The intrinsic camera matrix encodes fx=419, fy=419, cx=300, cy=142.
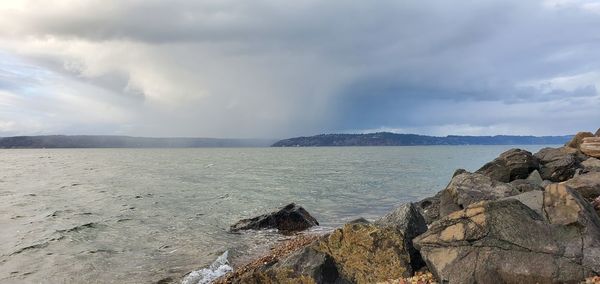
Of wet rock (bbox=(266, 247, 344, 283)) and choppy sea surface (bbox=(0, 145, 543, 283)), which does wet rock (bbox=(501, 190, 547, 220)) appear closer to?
wet rock (bbox=(266, 247, 344, 283))

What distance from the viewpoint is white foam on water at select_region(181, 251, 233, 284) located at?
16.9m

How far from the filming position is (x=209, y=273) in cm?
1764

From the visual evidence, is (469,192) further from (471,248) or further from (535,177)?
(535,177)

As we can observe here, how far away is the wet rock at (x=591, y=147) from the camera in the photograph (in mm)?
31406

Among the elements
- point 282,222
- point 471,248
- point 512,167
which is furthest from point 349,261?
point 512,167

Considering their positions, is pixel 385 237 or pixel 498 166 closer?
pixel 385 237

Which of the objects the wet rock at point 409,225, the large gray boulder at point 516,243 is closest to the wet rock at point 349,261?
the wet rock at point 409,225

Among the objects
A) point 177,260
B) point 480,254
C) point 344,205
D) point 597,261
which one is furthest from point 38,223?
point 597,261

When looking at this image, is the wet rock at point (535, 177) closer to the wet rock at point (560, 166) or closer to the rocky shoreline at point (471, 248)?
the wet rock at point (560, 166)

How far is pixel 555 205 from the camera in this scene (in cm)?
1107

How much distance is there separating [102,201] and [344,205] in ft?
81.1

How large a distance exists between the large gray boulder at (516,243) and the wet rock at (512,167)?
1790 centimetres

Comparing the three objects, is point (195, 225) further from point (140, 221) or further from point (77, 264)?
point (77, 264)

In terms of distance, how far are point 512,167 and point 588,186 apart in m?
12.1
